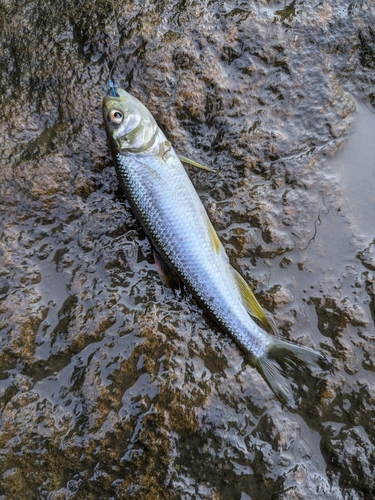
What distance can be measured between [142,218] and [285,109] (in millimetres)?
1433

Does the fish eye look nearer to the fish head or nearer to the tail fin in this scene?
the fish head

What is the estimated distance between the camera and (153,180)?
9.82 feet

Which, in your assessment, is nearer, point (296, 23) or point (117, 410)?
point (117, 410)

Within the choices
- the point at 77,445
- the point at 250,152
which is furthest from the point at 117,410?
the point at 250,152

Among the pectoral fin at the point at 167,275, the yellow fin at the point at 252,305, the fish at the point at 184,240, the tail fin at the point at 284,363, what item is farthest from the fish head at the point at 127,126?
the tail fin at the point at 284,363

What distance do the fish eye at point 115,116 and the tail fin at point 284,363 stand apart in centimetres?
186

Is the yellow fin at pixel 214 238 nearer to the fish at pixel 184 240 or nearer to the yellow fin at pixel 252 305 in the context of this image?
the fish at pixel 184 240

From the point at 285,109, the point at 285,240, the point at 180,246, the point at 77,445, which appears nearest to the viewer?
the point at 77,445

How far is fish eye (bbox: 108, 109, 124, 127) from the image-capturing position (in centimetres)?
303

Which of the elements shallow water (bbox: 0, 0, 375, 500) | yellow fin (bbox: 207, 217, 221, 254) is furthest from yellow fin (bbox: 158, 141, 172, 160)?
yellow fin (bbox: 207, 217, 221, 254)

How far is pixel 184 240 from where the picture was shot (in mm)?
2916

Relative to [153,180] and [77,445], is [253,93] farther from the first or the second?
[77,445]

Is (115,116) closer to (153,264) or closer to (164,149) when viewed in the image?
(164,149)

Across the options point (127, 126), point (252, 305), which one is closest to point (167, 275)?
point (252, 305)
